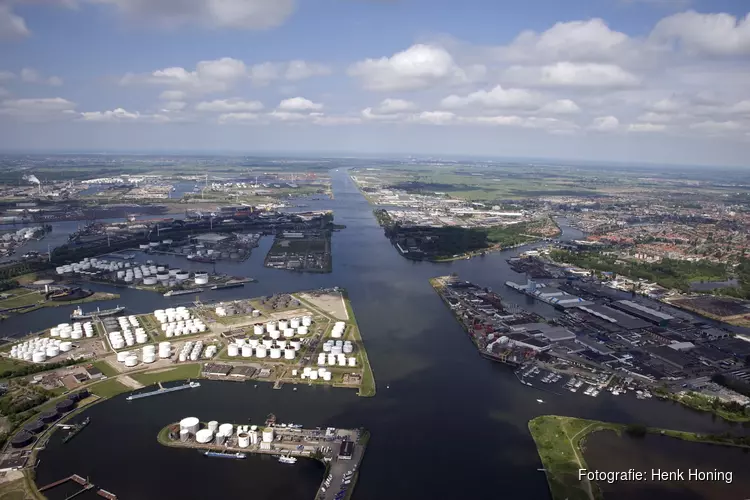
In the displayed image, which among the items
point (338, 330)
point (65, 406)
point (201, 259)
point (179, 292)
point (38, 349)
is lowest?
point (65, 406)

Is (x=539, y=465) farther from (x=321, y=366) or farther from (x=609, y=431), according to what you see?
(x=321, y=366)

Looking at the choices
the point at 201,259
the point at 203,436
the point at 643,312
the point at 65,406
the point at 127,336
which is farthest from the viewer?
the point at 201,259

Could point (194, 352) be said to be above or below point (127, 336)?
below

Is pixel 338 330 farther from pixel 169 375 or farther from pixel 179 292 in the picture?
pixel 179 292

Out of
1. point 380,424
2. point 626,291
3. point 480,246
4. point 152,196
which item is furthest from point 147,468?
point 152,196

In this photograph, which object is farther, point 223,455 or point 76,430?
point 76,430

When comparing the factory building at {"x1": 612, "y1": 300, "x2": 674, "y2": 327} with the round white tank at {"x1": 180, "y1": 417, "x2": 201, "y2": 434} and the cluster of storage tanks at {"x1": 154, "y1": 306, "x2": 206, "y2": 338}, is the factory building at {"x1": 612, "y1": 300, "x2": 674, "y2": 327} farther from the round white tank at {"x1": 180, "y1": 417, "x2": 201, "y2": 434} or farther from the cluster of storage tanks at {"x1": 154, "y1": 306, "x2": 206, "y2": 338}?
the round white tank at {"x1": 180, "y1": 417, "x2": 201, "y2": 434}

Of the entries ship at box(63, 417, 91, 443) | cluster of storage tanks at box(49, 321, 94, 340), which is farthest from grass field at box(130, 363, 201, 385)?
cluster of storage tanks at box(49, 321, 94, 340)

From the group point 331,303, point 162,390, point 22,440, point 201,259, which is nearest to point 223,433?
point 162,390
